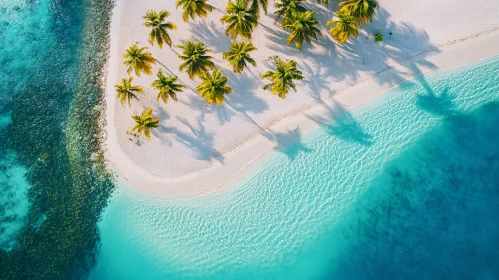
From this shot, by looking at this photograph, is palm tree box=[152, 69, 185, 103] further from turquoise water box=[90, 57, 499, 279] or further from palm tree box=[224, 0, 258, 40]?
turquoise water box=[90, 57, 499, 279]

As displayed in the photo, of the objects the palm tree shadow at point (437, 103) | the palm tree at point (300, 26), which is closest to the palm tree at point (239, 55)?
the palm tree at point (300, 26)

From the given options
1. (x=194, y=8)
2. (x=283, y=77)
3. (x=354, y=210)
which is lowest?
(x=354, y=210)

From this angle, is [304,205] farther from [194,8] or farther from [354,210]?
[194,8]

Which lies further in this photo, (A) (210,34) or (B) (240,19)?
(A) (210,34)

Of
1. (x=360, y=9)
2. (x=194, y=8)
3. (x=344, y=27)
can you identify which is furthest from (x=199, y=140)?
(x=360, y=9)

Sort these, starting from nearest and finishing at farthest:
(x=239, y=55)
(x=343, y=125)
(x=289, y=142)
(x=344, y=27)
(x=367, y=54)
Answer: (x=239, y=55) < (x=344, y=27) < (x=289, y=142) < (x=343, y=125) < (x=367, y=54)

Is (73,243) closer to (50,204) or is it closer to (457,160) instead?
(50,204)
